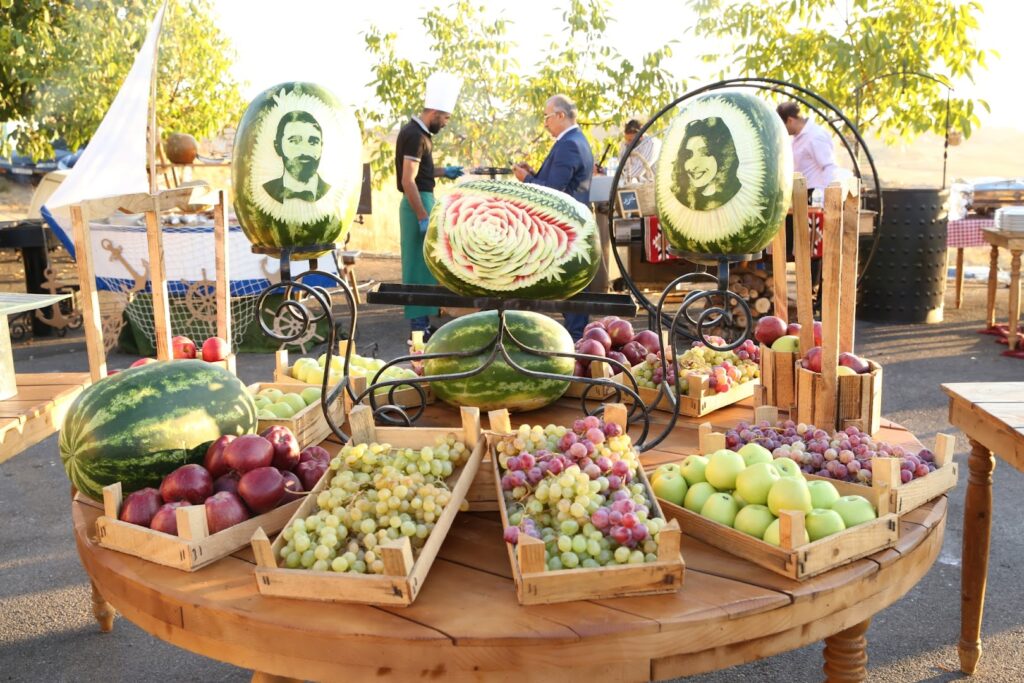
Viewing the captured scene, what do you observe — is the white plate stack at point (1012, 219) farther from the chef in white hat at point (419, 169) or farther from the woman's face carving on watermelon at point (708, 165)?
the woman's face carving on watermelon at point (708, 165)

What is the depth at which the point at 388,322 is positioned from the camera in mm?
9039

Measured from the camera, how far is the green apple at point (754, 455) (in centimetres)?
191

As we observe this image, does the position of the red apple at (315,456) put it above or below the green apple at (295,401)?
below

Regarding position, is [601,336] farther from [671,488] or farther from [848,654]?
[848,654]

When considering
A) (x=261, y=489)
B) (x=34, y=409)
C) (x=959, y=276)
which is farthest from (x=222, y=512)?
(x=959, y=276)

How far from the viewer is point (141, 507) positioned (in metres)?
1.80

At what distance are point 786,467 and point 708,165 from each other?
2.26 feet

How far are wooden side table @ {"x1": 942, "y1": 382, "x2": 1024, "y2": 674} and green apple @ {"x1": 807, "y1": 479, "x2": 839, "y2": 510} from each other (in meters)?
0.87

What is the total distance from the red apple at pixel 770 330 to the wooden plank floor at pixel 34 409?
2.13m

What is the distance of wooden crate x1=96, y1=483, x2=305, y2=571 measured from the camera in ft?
5.47

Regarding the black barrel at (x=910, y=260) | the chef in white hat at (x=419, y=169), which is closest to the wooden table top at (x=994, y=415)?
the chef in white hat at (x=419, y=169)

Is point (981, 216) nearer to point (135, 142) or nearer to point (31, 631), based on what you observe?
point (135, 142)

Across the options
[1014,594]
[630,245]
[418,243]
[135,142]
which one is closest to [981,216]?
[630,245]

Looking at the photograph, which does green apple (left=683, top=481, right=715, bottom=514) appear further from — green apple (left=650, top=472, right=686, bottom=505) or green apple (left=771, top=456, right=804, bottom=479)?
green apple (left=771, top=456, right=804, bottom=479)
